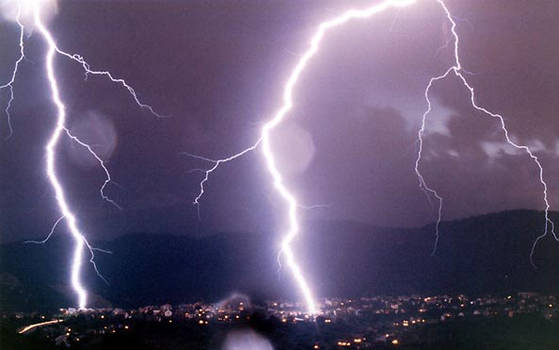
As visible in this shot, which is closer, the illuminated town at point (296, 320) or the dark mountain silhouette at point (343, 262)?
the illuminated town at point (296, 320)

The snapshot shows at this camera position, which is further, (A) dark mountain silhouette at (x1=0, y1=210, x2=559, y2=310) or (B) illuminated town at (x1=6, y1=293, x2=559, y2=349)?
(A) dark mountain silhouette at (x1=0, y1=210, x2=559, y2=310)

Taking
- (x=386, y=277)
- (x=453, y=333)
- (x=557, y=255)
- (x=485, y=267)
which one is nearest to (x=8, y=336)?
(x=453, y=333)

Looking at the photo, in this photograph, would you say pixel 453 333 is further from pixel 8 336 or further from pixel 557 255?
pixel 8 336

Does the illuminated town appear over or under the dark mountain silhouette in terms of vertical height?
under

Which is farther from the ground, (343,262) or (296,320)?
(343,262)

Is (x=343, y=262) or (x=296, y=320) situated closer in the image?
(x=296, y=320)
